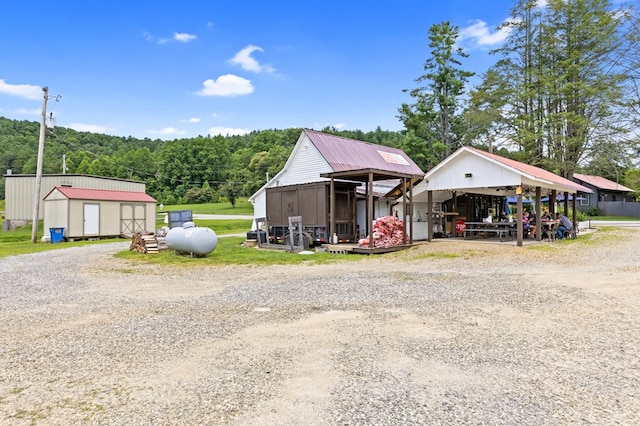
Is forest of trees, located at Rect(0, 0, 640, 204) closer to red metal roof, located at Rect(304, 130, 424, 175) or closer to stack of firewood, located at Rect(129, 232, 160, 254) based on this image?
red metal roof, located at Rect(304, 130, 424, 175)

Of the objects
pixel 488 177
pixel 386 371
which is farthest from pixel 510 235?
pixel 386 371

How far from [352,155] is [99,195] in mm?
14689

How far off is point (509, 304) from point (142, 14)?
17.9 m

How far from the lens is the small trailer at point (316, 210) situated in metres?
16.4

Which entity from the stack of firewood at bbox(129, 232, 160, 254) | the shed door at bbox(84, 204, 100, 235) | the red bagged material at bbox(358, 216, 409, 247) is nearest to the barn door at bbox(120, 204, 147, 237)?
the shed door at bbox(84, 204, 100, 235)

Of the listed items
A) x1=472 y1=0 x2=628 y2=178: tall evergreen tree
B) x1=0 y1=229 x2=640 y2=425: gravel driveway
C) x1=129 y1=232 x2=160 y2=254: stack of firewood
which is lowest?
x1=0 y1=229 x2=640 y2=425: gravel driveway

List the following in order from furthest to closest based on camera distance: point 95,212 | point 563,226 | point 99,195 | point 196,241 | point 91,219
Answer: point 99,195 < point 95,212 < point 91,219 < point 563,226 < point 196,241

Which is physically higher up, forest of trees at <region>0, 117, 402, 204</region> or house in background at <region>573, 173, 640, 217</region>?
forest of trees at <region>0, 117, 402, 204</region>

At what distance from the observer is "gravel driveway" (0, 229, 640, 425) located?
3.34 m

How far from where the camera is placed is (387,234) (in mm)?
15547

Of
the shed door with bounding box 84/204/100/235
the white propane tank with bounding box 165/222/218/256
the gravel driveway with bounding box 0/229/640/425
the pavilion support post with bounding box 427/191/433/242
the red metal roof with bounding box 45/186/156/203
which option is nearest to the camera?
the gravel driveway with bounding box 0/229/640/425

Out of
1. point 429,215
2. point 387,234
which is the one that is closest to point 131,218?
point 387,234

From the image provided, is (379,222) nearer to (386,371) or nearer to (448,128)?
(386,371)

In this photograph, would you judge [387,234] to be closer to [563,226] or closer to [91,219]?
[563,226]
